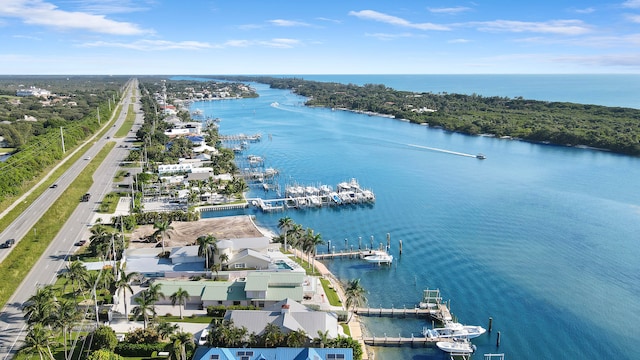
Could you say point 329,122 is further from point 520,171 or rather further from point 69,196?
point 69,196

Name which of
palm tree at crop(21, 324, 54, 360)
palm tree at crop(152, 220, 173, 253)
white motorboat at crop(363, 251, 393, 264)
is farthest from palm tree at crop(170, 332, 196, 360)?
white motorboat at crop(363, 251, 393, 264)

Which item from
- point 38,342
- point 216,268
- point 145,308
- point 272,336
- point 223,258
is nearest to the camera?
point 38,342

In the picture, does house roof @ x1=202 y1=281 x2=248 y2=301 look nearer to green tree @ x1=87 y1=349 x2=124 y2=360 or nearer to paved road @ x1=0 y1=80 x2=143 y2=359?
green tree @ x1=87 y1=349 x2=124 y2=360

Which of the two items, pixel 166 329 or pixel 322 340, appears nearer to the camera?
pixel 322 340

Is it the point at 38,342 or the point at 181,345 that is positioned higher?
the point at 38,342

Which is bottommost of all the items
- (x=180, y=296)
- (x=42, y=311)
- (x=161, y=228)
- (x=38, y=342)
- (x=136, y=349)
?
(x=136, y=349)

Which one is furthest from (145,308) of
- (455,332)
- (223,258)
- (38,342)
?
(455,332)

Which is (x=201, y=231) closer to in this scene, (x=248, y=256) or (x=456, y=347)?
(x=248, y=256)
